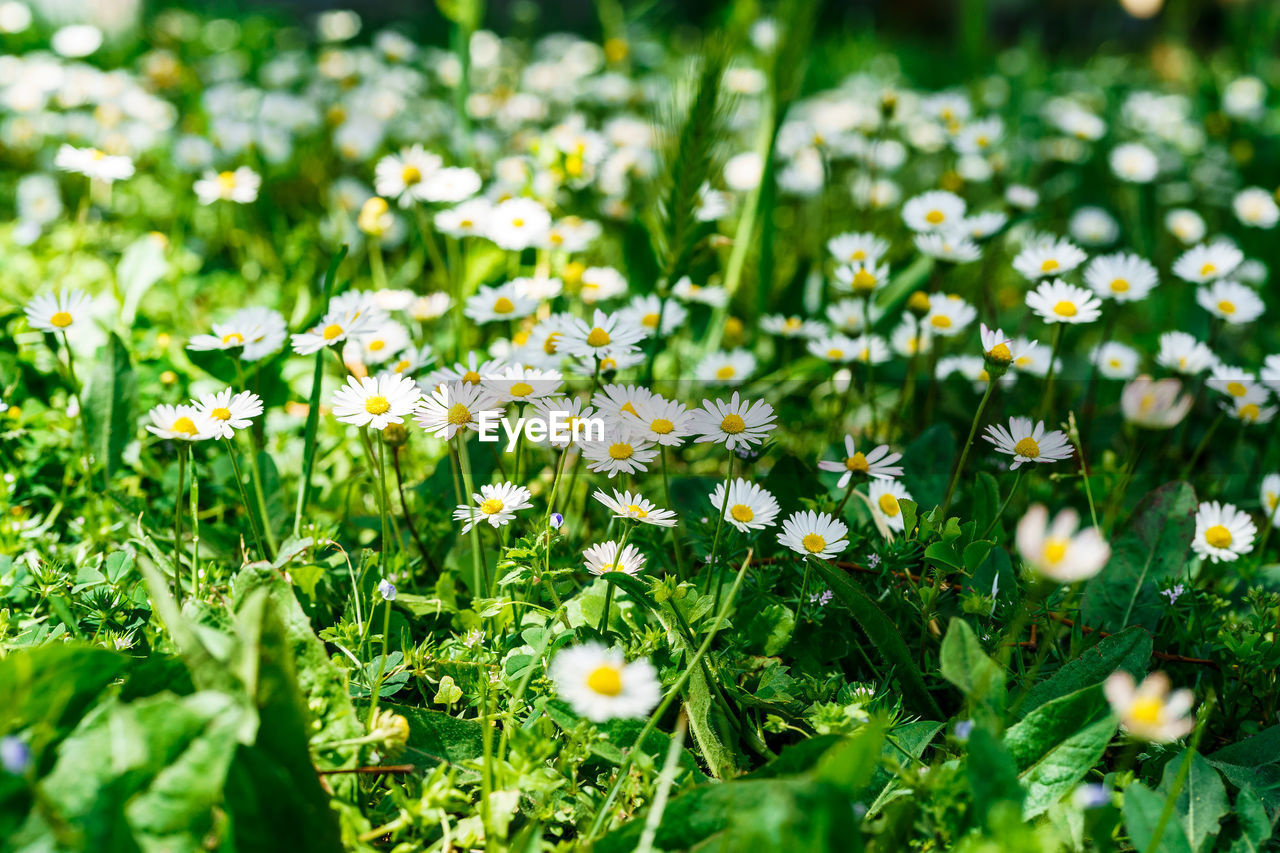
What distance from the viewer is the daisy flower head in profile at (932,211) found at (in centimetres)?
161

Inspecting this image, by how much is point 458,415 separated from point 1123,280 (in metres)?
1.03

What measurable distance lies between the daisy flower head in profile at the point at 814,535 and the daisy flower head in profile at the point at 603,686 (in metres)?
0.27

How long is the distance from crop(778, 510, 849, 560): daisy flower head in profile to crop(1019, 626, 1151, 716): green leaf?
0.79 feet

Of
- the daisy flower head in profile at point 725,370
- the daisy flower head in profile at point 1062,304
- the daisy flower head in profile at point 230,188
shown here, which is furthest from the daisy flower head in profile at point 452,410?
the daisy flower head in profile at point 230,188

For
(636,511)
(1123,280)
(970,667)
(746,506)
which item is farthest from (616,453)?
(1123,280)

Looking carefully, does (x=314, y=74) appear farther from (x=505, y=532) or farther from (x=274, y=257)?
(x=505, y=532)

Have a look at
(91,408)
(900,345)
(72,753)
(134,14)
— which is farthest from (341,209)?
(134,14)

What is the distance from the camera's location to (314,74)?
3.03m

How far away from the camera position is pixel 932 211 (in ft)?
5.44

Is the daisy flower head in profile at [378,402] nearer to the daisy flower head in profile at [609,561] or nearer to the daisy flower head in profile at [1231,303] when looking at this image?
the daisy flower head in profile at [609,561]

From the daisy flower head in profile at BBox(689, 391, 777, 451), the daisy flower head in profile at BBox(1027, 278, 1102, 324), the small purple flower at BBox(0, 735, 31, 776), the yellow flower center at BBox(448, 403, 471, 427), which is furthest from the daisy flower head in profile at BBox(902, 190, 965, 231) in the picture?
the small purple flower at BBox(0, 735, 31, 776)

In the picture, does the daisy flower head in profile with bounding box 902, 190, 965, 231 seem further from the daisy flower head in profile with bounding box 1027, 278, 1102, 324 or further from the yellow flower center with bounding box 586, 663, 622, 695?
the yellow flower center with bounding box 586, 663, 622, 695

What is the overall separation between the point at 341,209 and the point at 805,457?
1268mm

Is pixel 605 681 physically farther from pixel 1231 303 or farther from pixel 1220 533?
pixel 1231 303
